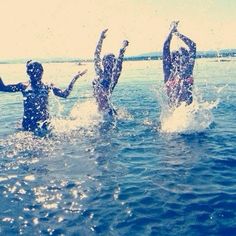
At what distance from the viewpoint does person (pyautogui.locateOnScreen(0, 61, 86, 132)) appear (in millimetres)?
11547

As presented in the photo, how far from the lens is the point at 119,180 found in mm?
8258

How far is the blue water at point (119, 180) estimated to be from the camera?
20.9ft

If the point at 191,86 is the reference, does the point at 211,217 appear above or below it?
below

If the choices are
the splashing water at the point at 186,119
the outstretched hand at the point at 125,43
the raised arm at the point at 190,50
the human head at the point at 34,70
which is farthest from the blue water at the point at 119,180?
the outstretched hand at the point at 125,43

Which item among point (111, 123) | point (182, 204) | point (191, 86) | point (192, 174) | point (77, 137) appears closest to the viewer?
point (182, 204)

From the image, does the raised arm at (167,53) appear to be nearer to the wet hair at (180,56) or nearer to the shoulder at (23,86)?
the wet hair at (180,56)

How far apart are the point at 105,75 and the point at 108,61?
1.98 ft

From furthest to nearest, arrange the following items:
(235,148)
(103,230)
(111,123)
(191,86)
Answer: (111,123)
(191,86)
(235,148)
(103,230)

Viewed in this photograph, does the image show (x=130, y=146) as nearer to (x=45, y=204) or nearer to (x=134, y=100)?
(x=45, y=204)

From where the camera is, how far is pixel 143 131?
12727 mm

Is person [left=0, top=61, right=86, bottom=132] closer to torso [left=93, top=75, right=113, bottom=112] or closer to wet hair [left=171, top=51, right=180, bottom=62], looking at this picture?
torso [left=93, top=75, right=113, bottom=112]

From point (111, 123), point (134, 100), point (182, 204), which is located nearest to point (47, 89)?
point (111, 123)

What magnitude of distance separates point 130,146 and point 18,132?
4.21 metres

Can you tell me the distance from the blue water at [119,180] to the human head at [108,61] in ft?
7.16
